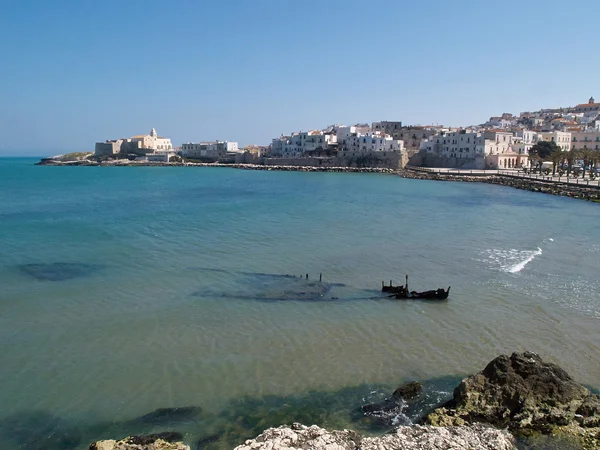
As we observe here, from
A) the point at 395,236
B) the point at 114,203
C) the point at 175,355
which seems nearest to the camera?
the point at 175,355

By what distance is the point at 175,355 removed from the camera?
12695 millimetres

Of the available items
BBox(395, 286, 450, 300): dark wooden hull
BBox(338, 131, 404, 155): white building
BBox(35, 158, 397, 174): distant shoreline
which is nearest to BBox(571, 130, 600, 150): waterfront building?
BBox(338, 131, 404, 155): white building

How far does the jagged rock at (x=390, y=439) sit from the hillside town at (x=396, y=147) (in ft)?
227

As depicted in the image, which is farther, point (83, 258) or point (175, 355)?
point (83, 258)

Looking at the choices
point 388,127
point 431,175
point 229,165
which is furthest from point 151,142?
point 431,175

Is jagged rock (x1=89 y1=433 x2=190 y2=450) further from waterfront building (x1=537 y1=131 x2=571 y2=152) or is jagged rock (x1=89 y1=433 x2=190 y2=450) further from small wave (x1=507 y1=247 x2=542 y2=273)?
waterfront building (x1=537 y1=131 x2=571 y2=152)

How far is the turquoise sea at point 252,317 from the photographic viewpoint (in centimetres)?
1059

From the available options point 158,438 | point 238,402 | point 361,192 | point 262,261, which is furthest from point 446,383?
point 361,192

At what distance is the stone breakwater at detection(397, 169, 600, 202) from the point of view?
2078 inches

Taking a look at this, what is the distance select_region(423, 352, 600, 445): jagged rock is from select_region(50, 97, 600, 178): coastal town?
65917 millimetres

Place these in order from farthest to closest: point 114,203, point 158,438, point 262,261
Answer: point 114,203 < point 262,261 < point 158,438

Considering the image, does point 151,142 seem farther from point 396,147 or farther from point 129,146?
point 396,147

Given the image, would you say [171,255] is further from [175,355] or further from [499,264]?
[499,264]

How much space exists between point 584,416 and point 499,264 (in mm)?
13134
